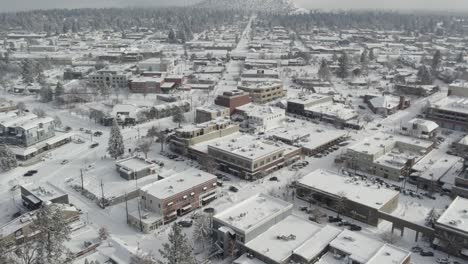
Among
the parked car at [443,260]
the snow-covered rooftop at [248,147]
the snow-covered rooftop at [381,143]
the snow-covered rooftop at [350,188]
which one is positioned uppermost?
the snow-covered rooftop at [248,147]

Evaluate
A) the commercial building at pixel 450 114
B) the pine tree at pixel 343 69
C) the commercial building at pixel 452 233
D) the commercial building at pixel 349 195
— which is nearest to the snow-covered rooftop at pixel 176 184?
the commercial building at pixel 349 195

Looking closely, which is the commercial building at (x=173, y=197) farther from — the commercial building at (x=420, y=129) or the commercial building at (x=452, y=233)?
the commercial building at (x=420, y=129)

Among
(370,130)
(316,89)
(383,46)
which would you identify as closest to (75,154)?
(370,130)

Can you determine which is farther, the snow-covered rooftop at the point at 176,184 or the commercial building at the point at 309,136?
the commercial building at the point at 309,136

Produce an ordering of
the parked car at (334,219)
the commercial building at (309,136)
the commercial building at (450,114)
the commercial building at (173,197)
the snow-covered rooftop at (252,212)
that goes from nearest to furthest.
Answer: the snow-covered rooftop at (252,212), the commercial building at (173,197), the parked car at (334,219), the commercial building at (309,136), the commercial building at (450,114)

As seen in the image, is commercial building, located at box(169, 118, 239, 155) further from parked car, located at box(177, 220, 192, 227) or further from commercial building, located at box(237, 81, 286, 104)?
commercial building, located at box(237, 81, 286, 104)
